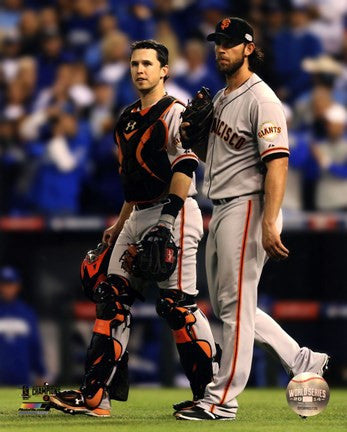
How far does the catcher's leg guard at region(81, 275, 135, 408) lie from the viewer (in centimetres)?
583

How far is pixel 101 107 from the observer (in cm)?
1144

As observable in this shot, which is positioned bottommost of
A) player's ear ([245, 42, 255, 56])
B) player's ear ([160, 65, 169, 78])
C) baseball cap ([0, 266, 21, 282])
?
baseball cap ([0, 266, 21, 282])

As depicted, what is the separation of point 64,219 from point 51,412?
3.63 metres

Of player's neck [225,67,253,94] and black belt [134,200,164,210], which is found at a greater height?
player's neck [225,67,253,94]

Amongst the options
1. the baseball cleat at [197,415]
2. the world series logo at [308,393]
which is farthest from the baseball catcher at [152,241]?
the world series logo at [308,393]

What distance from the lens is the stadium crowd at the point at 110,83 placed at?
1015cm

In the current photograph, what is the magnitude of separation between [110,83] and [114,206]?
214cm

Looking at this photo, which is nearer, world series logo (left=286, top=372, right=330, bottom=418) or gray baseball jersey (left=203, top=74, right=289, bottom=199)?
gray baseball jersey (left=203, top=74, right=289, bottom=199)

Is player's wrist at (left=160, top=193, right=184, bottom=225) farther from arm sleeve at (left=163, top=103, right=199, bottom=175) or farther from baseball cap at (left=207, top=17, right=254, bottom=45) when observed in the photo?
baseball cap at (left=207, top=17, right=254, bottom=45)

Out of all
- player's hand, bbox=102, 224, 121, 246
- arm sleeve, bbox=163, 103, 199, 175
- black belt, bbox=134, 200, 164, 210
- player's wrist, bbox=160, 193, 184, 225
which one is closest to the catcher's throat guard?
player's wrist, bbox=160, 193, 184, 225

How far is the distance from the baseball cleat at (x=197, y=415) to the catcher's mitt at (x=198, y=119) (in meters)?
1.26

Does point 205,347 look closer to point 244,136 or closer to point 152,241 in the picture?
point 152,241

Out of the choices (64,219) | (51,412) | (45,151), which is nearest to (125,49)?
(45,151)

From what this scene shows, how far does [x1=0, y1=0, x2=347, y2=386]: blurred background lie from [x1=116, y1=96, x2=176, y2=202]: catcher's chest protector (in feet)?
11.5
